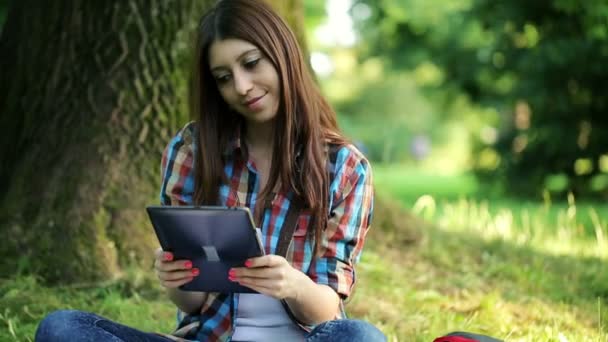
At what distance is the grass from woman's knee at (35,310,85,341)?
2.92ft

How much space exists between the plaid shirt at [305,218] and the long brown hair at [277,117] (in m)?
0.03

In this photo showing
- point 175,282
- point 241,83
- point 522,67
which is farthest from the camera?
point 522,67

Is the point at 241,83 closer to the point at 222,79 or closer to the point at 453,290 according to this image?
the point at 222,79

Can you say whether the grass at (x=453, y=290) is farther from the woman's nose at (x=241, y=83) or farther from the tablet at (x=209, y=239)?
the woman's nose at (x=241, y=83)

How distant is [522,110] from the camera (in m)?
13.6

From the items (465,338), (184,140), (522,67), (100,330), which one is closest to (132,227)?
(184,140)

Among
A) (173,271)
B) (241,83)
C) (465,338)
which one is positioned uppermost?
(241,83)

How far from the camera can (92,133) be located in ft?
11.7

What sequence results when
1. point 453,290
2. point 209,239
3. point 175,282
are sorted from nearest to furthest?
point 209,239 → point 175,282 → point 453,290

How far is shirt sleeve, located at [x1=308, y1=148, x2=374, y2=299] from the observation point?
2.20 m

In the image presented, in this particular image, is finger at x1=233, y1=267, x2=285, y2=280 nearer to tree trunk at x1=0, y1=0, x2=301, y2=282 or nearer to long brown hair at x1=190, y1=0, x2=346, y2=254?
long brown hair at x1=190, y1=0, x2=346, y2=254

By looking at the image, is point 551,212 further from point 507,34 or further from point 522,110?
point 522,110

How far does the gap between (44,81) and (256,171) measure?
1.78 meters

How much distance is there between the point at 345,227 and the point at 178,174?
53 centimetres
